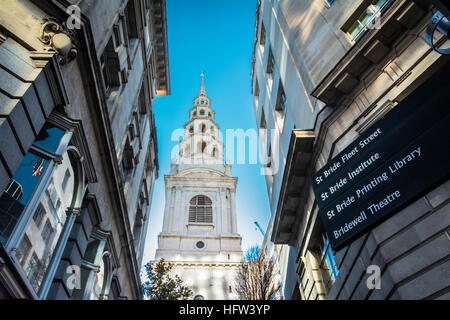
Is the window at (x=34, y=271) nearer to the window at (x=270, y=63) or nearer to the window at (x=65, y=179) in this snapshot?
the window at (x=65, y=179)

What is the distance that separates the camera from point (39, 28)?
9031mm

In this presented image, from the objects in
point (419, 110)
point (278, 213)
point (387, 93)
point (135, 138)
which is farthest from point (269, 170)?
point (419, 110)

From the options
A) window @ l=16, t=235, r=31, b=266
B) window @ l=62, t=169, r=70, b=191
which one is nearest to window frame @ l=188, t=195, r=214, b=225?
window @ l=62, t=169, r=70, b=191

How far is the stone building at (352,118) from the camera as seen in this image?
23.9 ft

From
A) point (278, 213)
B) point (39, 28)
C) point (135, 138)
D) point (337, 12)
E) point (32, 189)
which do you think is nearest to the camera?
point (32, 189)

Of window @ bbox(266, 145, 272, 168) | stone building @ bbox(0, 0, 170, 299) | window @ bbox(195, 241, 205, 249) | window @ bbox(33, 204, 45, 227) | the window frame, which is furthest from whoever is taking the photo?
the window frame

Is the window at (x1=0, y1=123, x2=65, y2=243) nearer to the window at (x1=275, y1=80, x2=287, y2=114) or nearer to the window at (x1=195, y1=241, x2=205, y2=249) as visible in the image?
the window at (x1=275, y1=80, x2=287, y2=114)

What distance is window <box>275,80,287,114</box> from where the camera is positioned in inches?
739

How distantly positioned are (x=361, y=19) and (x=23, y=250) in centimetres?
1318

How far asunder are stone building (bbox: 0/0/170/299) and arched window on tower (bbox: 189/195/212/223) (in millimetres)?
36210

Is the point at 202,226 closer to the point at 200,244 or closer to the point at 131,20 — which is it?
the point at 200,244

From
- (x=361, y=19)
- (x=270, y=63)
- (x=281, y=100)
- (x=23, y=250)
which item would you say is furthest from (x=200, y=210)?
(x=23, y=250)
